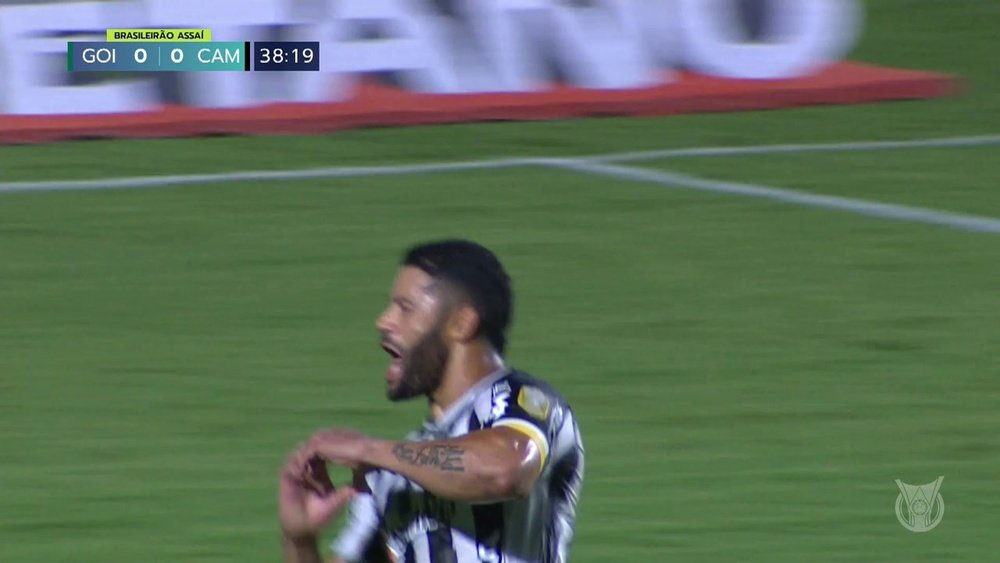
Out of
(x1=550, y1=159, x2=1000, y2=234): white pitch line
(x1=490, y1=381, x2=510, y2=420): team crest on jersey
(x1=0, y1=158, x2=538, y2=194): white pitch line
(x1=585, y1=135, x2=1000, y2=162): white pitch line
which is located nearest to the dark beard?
(x1=490, y1=381, x2=510, y2=420): team crest on jersey

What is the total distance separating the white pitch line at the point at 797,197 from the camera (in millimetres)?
12805

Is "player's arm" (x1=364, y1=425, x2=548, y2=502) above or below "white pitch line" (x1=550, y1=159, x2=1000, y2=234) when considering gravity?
below

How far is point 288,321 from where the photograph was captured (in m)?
10.4

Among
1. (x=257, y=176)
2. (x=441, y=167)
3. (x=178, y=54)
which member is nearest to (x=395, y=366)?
(x=257, y=176)

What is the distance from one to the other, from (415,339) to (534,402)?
24 cm

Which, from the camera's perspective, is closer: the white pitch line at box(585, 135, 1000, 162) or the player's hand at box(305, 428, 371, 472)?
the player's hand at box(305, 428, 371, 472)

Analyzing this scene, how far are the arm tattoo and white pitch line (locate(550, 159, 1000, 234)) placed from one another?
9832mm

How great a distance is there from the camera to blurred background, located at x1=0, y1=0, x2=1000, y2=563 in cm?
728

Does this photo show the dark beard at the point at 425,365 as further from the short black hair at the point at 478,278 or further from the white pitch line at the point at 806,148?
the white pitch line at the point at 806,148

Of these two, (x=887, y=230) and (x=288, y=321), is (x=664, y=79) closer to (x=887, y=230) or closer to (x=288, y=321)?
(x=887, y=230)

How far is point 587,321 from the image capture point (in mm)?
10398

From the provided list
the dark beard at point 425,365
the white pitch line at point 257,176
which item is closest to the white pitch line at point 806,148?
the white pitch line at point 257,176

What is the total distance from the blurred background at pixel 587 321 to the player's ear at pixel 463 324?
3360mm

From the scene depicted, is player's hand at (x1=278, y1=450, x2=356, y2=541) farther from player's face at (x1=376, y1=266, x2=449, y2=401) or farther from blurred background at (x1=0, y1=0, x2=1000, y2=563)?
blurred background at (x1=0, y1=0, x2=1000, y2=563)
